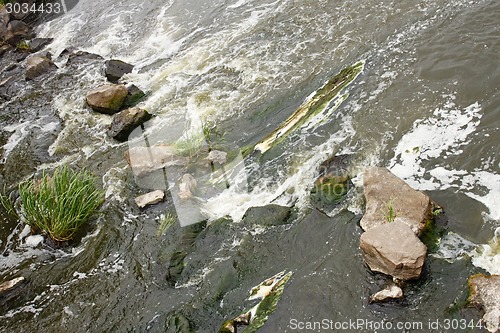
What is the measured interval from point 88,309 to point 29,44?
429 inches

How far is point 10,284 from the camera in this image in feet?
21.4

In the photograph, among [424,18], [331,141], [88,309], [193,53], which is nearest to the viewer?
[88,309]

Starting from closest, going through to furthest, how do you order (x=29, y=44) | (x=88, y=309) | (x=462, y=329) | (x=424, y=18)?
(x=462, y=329) < (x=88, y=309) < (x=424, y=18) < (x=29, y=44)

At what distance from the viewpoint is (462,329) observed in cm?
478

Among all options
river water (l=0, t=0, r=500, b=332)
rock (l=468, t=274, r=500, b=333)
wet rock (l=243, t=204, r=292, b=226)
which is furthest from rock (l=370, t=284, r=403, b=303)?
wet rock (l=243, t=204, r=292, b=226)

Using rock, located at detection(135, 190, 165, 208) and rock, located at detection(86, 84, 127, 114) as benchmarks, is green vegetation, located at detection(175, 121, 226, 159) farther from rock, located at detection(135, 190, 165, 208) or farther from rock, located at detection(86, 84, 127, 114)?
rock, located at detection(86, 84, 127, 114)

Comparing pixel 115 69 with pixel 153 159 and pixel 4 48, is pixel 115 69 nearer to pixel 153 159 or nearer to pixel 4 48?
pixel 153 159

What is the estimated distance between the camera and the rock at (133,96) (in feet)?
33.3

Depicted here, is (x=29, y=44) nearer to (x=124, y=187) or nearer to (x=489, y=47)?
(x=124, y=187)

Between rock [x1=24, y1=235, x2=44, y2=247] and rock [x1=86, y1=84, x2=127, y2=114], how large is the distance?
3.57m

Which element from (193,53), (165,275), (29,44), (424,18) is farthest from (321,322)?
(29,44)

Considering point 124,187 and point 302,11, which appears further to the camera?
point 302,11

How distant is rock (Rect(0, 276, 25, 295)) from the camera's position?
647cm
